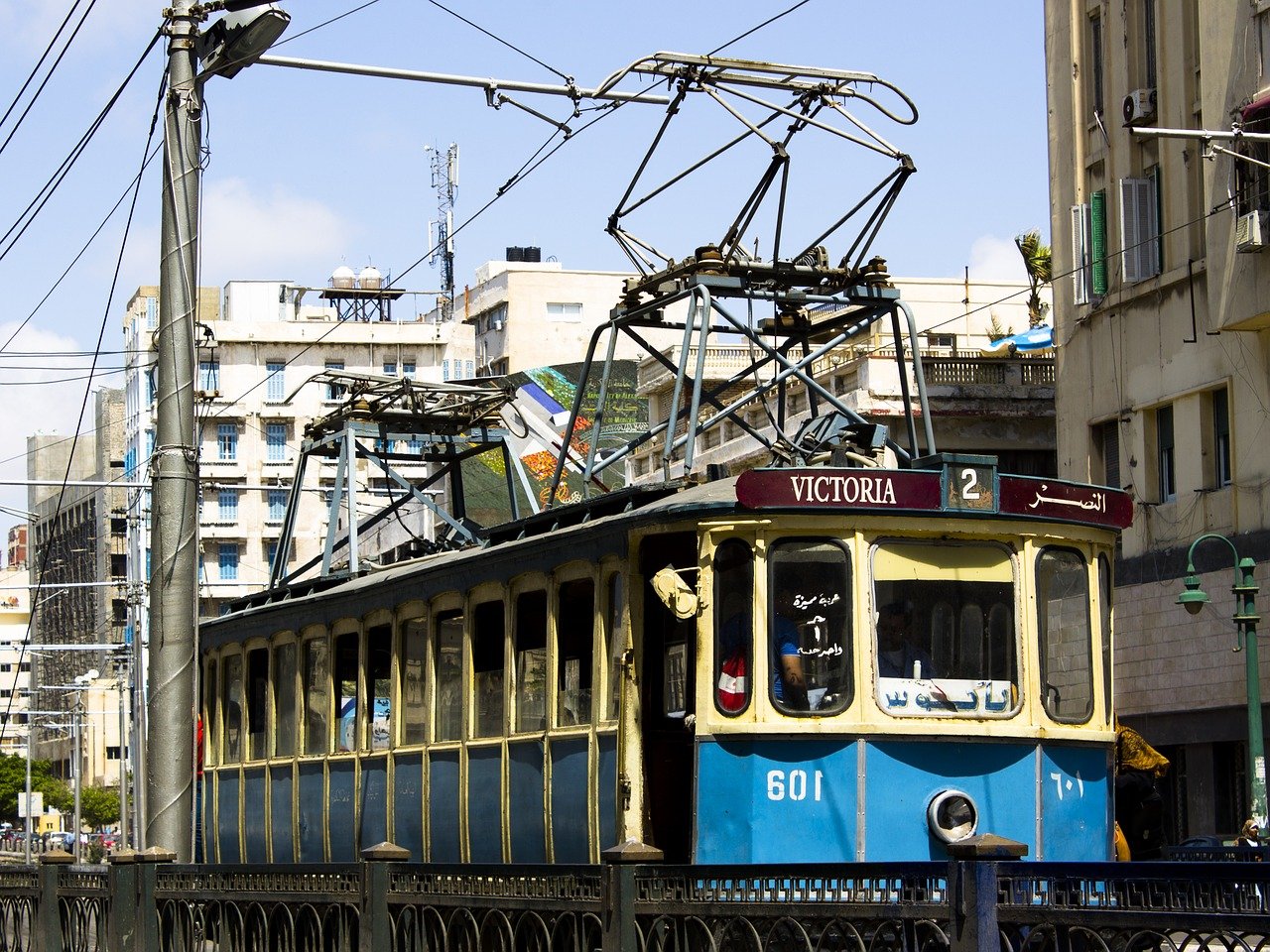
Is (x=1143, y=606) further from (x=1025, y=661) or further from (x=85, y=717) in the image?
(x=85, y=717)

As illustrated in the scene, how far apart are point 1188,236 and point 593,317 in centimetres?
5537

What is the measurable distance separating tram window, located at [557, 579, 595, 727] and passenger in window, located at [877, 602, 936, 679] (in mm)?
1658

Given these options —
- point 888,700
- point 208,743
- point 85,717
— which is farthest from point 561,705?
point 85,717

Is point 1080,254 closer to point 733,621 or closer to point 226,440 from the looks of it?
point 733,621

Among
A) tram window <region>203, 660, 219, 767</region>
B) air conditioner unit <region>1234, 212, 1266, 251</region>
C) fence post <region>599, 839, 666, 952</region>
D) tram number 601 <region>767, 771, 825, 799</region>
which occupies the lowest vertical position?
fence post <region>599, 839, 666, 952</region>

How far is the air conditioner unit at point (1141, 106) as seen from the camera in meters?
28.5

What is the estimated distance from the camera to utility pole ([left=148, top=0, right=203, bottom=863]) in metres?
12.5

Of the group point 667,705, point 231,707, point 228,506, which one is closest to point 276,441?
point 228,506

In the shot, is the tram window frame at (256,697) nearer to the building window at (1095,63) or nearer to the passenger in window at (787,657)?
the passenger in window at (787,657)

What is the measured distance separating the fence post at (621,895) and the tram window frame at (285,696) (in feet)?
24.4

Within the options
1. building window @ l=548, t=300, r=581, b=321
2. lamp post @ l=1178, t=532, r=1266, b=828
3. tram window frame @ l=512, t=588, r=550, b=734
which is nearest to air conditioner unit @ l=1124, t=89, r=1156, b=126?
lamp post @ l=1178, t=532, r=1266, b=828

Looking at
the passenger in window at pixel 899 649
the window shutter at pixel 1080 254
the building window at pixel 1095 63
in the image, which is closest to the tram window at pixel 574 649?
the passenger in window at pixel 899 649

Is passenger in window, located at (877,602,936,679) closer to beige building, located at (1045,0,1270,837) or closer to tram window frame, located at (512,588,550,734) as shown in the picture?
tram window frame, located at (512,588,550,734)

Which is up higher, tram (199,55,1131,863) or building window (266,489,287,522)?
building window (266,489,287,522)
